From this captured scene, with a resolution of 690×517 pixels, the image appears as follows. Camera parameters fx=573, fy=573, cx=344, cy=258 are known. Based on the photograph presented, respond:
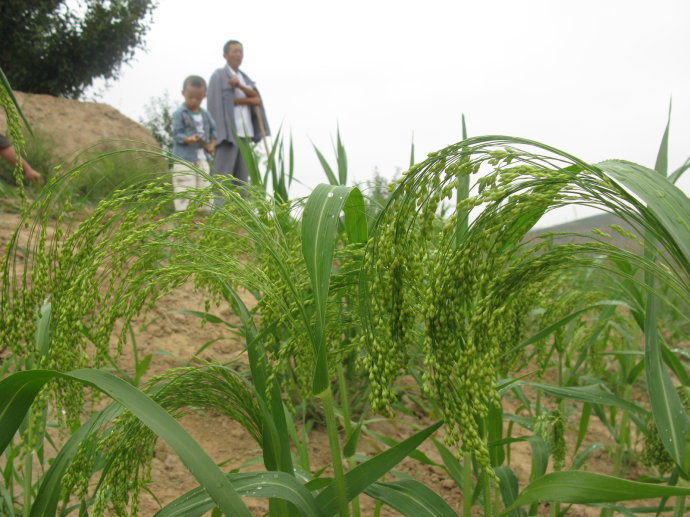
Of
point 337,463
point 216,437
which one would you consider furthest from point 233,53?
point 337,463

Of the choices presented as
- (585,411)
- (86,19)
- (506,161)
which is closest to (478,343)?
(506,161)

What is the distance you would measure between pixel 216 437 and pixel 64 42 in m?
13.4

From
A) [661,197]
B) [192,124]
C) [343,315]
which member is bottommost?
[343,315]

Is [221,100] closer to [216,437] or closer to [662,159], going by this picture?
[216,437]

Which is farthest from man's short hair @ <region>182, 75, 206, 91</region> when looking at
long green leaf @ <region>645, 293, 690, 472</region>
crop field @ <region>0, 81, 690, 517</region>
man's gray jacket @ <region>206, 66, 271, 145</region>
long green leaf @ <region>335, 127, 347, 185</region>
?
long green leaf @ <region>645, 293, 690, 472</region>

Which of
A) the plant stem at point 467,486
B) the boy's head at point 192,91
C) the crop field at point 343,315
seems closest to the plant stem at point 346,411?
the crop field at point 343,315

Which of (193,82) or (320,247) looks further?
(193,82)

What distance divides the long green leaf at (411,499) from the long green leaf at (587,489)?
0.19m

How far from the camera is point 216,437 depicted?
2.68 metres

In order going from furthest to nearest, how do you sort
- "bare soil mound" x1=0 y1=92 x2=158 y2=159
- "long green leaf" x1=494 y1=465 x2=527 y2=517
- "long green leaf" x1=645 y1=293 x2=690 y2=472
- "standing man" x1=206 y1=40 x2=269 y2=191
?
1. "bare soil mound" x1=0 y1=92 x2=158 y2=159
2. "standing man" x1=206 y1=40 x2=269 y2=191
3. "long green leaf" x1=494 y1=465 x2=527 y2=517
4. "long green leaf" x1=645 y1=293 x2=690 y2=472

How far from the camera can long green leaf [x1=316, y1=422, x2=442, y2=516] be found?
3.39 ft

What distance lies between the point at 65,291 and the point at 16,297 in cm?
8

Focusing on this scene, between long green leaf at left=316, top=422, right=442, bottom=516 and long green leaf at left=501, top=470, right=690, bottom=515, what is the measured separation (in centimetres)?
19

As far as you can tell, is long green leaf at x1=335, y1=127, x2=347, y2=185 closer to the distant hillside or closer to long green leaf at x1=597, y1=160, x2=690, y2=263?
the distant hillside
